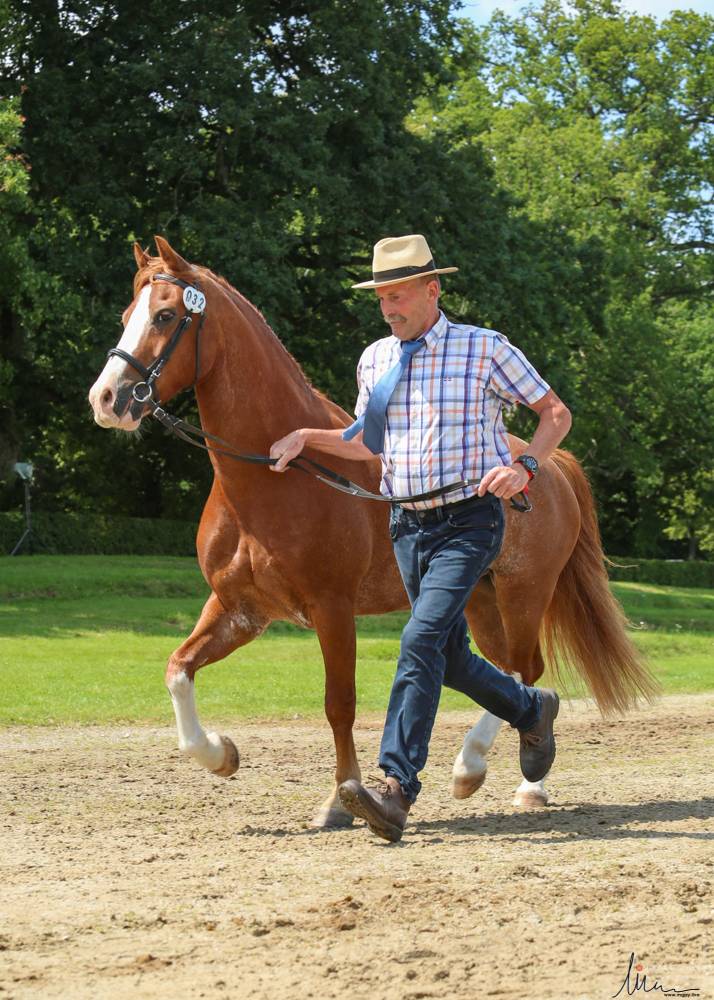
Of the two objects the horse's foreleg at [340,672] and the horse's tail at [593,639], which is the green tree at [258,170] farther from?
the horse's foreleg at [340,672]

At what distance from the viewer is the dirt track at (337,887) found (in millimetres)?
3873

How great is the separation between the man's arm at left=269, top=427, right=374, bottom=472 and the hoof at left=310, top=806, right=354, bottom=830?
1.67m

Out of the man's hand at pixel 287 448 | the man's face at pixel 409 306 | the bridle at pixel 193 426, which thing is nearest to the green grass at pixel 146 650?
the bridle at pixel 193 426

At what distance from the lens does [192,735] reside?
6.91 m

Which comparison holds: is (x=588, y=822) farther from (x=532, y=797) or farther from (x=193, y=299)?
(x=193, y=299)

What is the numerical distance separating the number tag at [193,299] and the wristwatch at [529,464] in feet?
5.88

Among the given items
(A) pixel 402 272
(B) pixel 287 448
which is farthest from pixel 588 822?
(A) pixel 402 272

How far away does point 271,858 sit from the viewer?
18.4ft

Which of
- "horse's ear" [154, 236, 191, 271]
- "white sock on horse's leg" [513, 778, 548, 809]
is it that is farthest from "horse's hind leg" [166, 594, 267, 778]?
"horse's ear" [154, 236, 191, 271]

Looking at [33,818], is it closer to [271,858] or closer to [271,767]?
[271,858]

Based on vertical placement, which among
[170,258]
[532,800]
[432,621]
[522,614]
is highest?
[170,258]

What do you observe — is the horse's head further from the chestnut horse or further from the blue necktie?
the blue necktie

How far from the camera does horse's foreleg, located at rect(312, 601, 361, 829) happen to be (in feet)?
22.3

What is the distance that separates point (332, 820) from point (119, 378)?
2.32 meters
